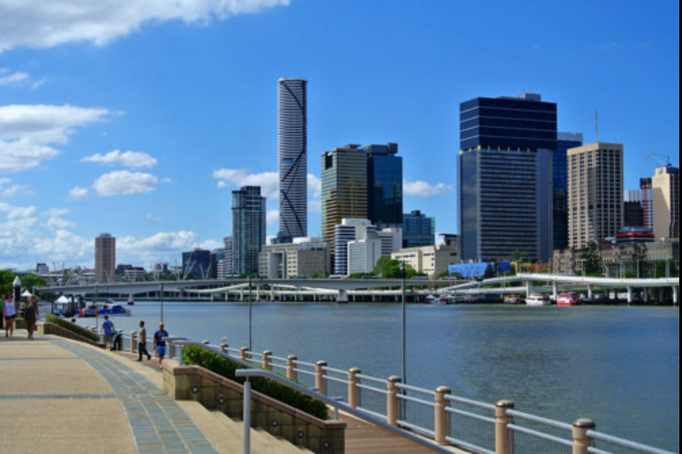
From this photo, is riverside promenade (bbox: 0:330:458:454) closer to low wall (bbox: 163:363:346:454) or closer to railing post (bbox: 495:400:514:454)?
low wall (bbox: 163:363:346:454)

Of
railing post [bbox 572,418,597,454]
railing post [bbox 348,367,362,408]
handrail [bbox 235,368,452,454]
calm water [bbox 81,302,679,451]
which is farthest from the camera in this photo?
calm water [bbox 81,302,679,451]

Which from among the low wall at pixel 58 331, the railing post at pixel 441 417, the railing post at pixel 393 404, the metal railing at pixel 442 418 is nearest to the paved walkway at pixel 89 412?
the metal railing at pixel 442 418

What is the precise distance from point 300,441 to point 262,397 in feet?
3.72

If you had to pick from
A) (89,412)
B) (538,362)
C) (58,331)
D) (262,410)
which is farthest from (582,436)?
(538,362)

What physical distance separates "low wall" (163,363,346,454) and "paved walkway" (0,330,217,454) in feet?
1.89

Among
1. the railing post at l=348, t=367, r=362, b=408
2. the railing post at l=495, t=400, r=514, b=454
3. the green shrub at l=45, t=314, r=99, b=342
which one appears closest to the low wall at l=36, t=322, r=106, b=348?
the green shrub at l=45, t=314, r=99, b=342

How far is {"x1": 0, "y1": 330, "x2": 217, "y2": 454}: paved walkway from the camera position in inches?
558

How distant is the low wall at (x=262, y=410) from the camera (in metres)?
16.8

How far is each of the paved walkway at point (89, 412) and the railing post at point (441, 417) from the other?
585 centimetres

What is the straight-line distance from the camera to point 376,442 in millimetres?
19516

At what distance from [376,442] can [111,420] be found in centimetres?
594

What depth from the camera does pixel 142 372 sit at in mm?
26438

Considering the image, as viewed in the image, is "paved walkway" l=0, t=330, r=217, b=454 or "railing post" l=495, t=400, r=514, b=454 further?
"railing post" l=495, t=400, r=514, b=454

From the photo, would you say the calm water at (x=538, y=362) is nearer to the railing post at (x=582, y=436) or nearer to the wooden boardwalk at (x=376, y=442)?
the wooden boardwalk at (x=376, y=442)
